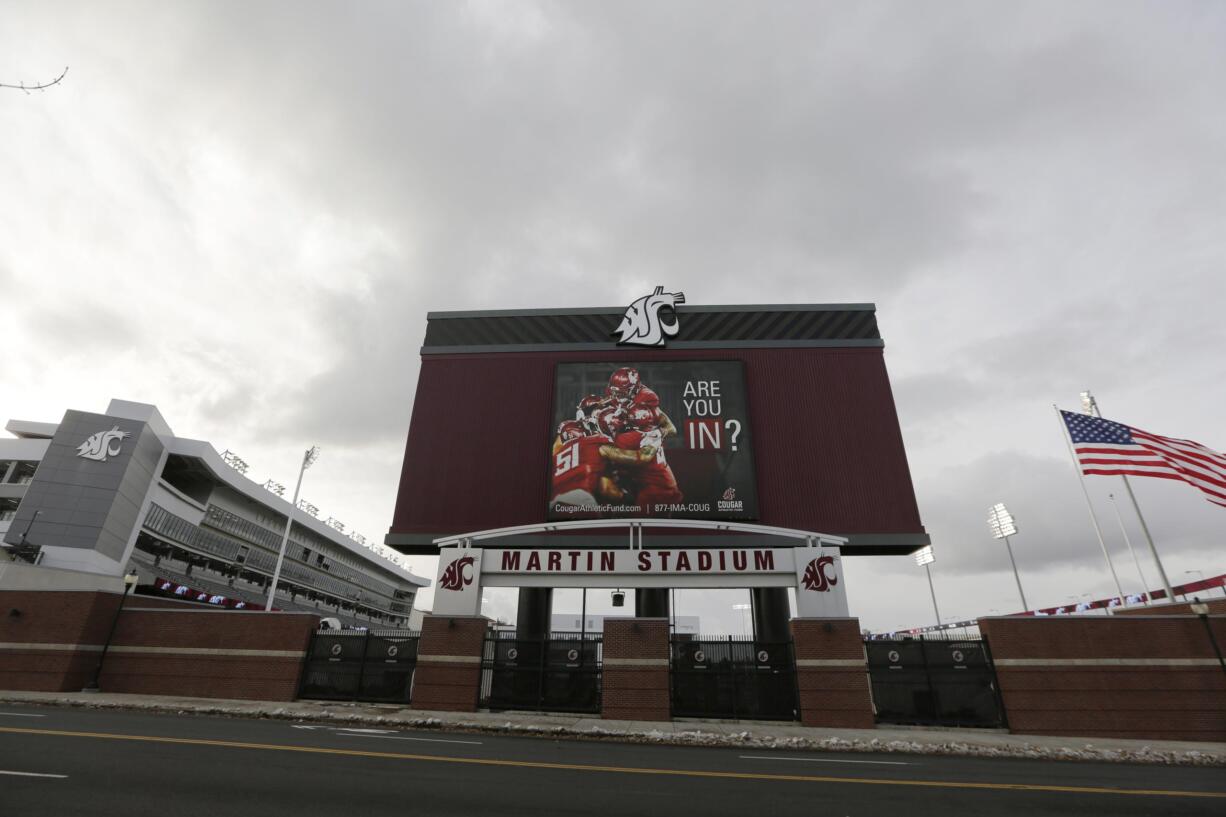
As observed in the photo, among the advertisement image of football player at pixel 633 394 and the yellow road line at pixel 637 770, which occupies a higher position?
the advertisement image of football player at pixel 633 394

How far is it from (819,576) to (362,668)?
17205 mm

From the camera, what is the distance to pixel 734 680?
19.7 m

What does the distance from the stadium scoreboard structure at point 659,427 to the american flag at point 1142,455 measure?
6.98 metres

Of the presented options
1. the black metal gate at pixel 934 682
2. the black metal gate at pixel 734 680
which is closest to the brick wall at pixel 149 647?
the black metal gate at pixel 734 680

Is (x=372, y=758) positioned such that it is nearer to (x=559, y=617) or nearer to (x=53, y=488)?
(x=53, y=488)

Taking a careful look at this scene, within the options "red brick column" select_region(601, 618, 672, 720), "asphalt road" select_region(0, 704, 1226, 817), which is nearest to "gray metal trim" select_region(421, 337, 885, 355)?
"red brick column" select_region(601, 618, 672, 720)

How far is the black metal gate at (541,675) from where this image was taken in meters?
20.0

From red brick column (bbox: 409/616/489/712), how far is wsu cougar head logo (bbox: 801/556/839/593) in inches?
462

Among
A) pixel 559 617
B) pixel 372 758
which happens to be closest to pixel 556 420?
pixel 372 758

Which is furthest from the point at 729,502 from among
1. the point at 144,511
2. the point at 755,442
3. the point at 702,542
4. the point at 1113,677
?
the point at 144,511

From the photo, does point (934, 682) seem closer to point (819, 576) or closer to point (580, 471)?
point (819, 576)

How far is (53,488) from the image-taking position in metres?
46.9

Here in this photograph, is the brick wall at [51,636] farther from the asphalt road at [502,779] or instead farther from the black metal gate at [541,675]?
the black metal gate at [541,675]

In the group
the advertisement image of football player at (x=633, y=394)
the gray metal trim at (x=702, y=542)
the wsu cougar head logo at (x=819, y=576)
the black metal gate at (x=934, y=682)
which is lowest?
the black metal gate at (x=934, y=682)
